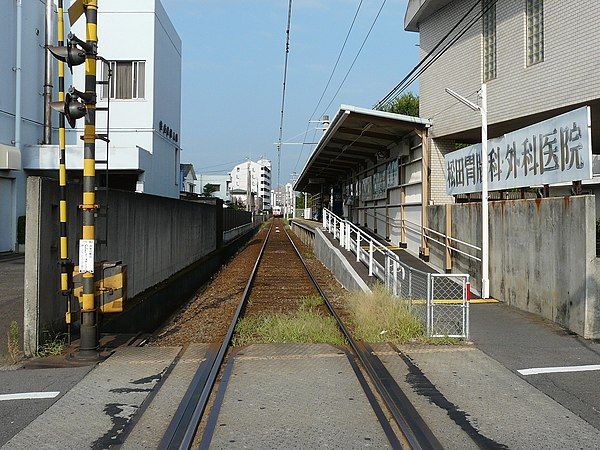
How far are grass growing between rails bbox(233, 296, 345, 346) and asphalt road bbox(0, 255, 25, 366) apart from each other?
3.47 m

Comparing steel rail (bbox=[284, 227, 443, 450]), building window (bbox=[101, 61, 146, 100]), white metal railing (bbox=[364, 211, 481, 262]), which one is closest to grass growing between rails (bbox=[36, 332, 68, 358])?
steel rail (bbox=[284, 227, 443, 450])

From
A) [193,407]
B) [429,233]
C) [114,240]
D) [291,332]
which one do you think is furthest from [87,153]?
[429,233]

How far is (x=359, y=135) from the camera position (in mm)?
21859

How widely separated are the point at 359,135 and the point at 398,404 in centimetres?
1691

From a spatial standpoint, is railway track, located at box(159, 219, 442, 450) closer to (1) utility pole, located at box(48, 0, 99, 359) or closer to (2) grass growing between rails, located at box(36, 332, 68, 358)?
(1) utility pole, located at box(48, 0, 99, 359)

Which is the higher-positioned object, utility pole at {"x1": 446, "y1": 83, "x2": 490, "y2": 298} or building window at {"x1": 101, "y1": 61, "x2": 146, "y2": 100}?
building window at {"x1": 101, "y1": 61, "x2": 146, "y2": 100}

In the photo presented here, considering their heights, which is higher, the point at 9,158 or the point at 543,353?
the point at 9,158

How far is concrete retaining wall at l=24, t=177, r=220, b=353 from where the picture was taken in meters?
7.46

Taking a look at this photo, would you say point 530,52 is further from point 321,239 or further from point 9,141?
point 9,141

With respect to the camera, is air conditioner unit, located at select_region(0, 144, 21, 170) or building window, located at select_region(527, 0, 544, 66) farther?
air conditioner unit, located at select_region(0, 144, 21, 170)

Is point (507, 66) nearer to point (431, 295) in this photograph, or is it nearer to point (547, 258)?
point (547, 258)

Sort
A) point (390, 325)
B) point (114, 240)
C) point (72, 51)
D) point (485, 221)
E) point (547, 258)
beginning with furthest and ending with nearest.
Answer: point (485, 221), point (114, 240), point (547, 258), point (390, 325), point (72, 51)

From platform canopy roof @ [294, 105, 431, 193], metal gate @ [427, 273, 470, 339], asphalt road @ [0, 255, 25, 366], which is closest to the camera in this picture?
metal gate @ [427, 273, 470, 339]

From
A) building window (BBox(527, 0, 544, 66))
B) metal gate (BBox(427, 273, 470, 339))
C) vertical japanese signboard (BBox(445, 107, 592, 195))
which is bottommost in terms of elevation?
metal gate (BBox(427, 273, 470, 339))
